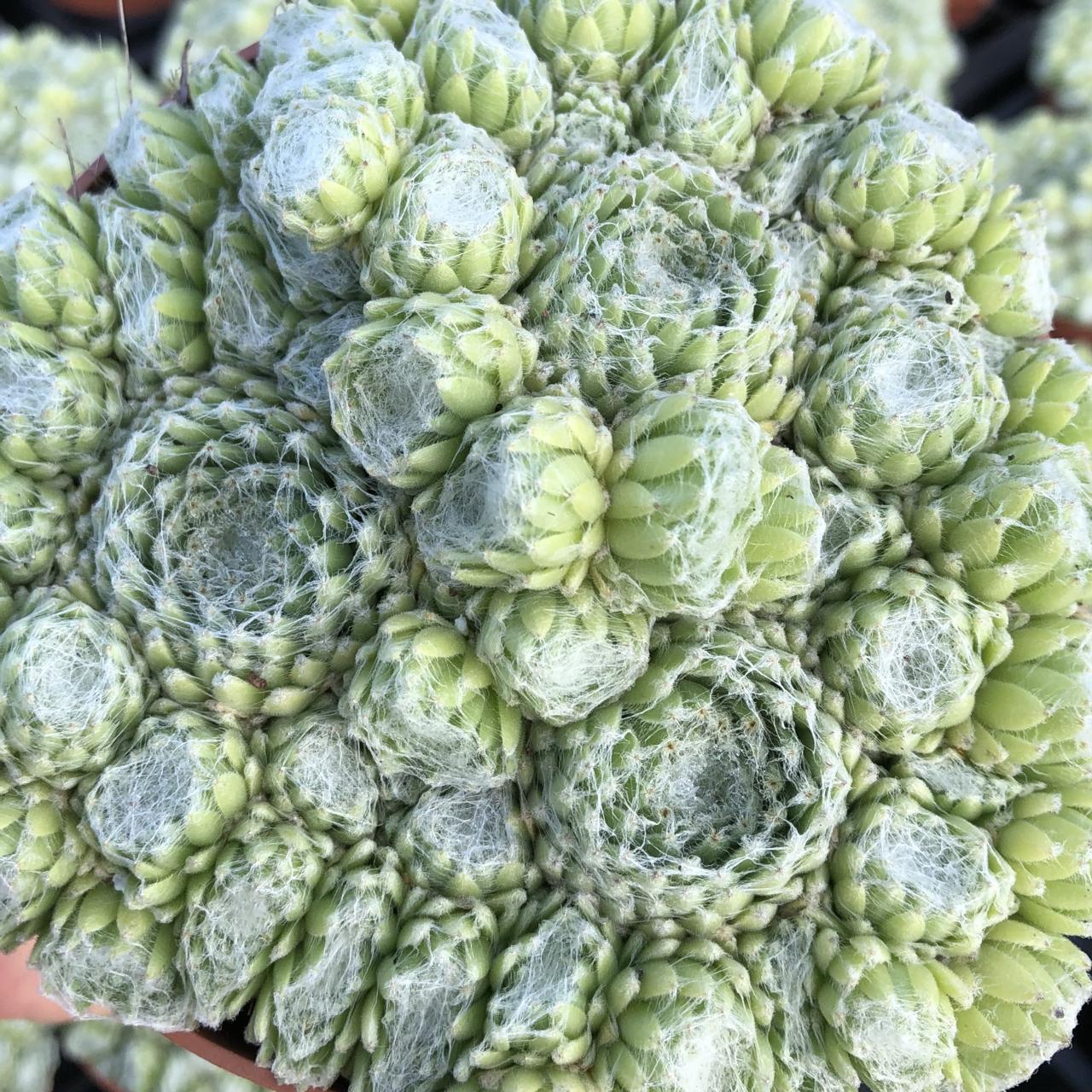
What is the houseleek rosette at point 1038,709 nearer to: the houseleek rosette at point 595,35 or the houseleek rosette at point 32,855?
the houseleek rosette at point 595,35

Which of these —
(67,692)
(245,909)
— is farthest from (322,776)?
(67,692)

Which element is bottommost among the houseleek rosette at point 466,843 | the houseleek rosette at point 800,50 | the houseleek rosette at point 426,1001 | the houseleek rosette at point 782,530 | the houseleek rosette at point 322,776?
the houseleek rosette at point 426,1001

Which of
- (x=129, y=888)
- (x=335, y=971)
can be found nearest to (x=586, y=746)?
(x=335, y=971)

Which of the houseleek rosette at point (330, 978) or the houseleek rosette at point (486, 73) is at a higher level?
the houseleek rosette at point (486, 73)

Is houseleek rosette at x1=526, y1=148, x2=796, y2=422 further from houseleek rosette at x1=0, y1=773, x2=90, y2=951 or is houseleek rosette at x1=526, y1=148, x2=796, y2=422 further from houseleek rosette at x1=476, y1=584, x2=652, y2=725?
houseleek rosette at x1=0, y1=773, x2=90, y2=951

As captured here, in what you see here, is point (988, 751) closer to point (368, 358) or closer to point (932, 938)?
point (932, 938)

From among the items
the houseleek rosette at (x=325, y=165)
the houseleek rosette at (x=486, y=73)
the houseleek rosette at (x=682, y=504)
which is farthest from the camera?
the houseleek rosette at (x=486, y=73)

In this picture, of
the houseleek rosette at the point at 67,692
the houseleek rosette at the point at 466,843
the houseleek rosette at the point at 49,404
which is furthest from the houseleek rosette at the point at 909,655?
the houseleek rosette at the point at 49,404
